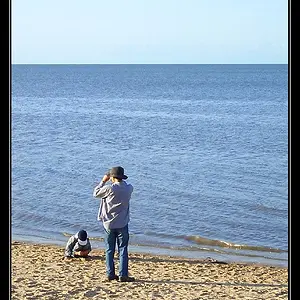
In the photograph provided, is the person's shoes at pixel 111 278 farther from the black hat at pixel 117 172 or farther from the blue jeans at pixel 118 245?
the black hat at pixel 117 172

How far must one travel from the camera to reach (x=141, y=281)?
320cm

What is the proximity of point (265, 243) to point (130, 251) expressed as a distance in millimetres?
1512

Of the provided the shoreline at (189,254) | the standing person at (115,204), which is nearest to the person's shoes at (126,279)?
the standing person at (115,204)

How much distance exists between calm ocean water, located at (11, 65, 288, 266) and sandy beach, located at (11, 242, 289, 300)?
491 millimetres

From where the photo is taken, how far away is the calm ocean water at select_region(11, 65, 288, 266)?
17.6 ft

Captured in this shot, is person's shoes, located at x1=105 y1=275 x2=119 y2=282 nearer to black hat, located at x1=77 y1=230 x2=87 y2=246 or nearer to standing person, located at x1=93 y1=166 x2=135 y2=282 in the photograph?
black hat, located at x1=77 y1=230 x2=87 y2=246

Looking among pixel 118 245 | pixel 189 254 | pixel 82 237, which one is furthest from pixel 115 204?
pixel 189 254

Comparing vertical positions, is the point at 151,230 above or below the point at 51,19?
below

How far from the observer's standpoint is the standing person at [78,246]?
3311 mm

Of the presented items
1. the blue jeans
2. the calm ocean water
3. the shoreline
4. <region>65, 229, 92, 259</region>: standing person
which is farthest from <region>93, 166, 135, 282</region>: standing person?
the shoreline

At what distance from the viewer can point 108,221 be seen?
2.48 m

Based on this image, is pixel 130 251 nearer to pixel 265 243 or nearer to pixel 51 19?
pixel 265 243
